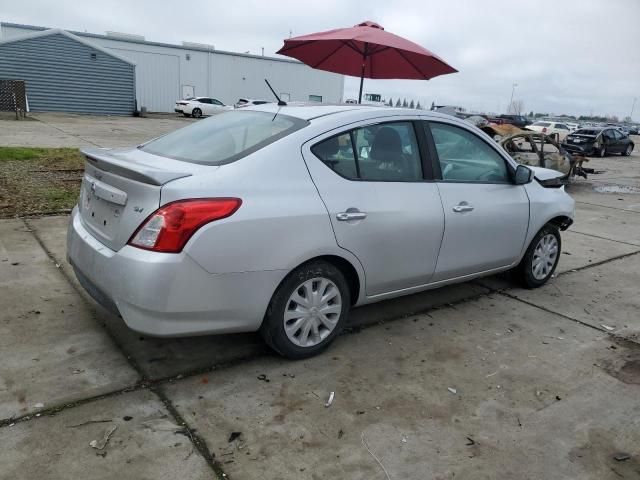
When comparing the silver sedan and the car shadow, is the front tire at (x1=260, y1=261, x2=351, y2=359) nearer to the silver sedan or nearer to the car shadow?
the silver sedan

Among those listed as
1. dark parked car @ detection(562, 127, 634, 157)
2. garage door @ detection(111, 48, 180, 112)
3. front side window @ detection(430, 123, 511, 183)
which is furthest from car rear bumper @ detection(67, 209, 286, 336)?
garage door @ detection(111, 48, 180, 112)

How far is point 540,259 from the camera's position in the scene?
16.2ft

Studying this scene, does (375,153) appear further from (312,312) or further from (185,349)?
(185,349)

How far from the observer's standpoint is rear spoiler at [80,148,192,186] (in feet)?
9.09

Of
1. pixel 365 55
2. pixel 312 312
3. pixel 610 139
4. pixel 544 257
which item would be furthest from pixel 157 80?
pixel 312 312

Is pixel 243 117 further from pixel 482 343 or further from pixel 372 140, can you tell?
pixel 482 343

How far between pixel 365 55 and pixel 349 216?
484 cm

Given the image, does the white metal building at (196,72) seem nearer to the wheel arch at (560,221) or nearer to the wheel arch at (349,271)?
the wheel arch at (560,221)

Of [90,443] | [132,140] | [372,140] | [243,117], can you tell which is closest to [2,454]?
[90,443]

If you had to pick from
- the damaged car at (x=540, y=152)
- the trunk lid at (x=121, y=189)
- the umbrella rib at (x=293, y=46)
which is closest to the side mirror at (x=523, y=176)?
the trunk lid at (x=121, y=189)

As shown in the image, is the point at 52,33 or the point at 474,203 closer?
the point at 474,203

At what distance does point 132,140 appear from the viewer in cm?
1712

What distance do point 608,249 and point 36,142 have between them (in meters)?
13.7

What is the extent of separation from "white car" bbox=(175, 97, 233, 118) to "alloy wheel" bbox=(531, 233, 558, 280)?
31.9 meters
